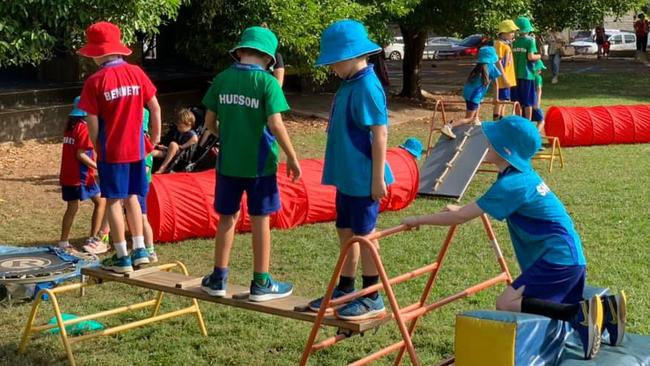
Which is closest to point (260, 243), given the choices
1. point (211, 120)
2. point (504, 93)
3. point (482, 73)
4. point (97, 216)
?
point (211, 120)

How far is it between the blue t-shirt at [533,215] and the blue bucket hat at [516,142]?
0.07m

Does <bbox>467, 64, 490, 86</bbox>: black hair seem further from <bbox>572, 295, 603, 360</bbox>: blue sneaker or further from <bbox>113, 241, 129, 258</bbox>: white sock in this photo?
<bbox>572, 295, 603, 360</bbox>: blue sneaker

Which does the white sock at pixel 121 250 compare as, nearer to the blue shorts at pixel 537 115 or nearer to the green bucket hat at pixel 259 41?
the green bucket hat at pixel 259 41

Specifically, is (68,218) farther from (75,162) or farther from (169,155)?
(169,155)

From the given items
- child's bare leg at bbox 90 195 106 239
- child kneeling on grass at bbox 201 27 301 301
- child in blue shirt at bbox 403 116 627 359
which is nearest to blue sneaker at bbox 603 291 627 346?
child in blue shirt at bbox 403 116 627 359

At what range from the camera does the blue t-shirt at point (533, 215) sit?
16.8 feet

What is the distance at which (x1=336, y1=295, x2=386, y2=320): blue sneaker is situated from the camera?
520 cm

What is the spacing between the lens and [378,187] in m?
5.38

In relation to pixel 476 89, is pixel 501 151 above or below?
above

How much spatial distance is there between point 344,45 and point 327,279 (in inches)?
127

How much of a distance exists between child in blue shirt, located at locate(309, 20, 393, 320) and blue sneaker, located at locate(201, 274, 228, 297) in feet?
2.19

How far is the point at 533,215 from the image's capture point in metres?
5.21

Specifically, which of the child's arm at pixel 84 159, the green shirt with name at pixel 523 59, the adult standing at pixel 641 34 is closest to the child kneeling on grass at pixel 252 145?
the child's arm at pixel 84 159

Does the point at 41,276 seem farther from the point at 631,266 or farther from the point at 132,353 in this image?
the point at 631,266
